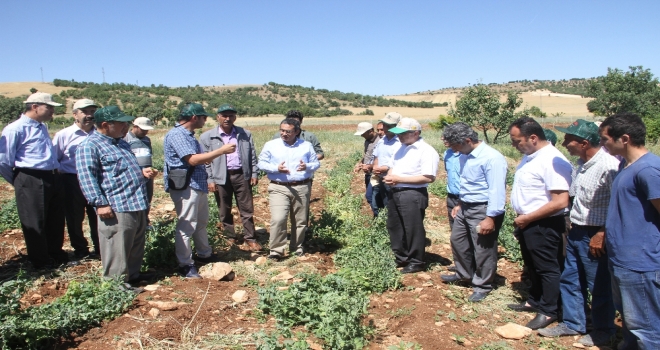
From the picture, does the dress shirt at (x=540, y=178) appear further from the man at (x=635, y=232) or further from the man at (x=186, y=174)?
the man at (x=186, y=174)

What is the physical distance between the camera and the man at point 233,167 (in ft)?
18.7

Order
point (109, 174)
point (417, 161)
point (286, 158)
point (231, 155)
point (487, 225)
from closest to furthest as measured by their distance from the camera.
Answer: point (109, 174) → point (487, 225) → point (417, 161) → point (286, 158) → point (231, 155)

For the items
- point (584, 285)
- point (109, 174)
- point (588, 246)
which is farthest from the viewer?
point (109, 174)

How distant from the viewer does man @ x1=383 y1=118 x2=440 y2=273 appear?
471 centimetres

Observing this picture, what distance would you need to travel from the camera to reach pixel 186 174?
4.52 metres

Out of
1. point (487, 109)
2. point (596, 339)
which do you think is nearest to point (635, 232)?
point (596, 339)

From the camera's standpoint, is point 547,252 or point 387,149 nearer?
point 547,252

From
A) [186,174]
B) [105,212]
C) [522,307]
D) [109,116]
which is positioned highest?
[109,116]

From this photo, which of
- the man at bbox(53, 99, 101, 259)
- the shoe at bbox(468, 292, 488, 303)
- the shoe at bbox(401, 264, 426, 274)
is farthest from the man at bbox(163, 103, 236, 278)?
the shoe at bbox(468, 292, 488, 303)

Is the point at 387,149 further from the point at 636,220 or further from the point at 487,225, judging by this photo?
the point at 636,220

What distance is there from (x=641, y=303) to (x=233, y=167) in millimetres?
4488

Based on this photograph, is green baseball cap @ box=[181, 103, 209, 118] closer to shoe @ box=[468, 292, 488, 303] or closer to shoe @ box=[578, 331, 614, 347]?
shoe @ box=[468, 292, 488, 303]

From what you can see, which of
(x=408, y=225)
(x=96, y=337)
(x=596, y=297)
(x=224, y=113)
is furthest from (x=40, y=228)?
(x=596, y=297)

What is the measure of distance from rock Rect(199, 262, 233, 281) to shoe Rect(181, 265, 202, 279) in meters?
0.08
